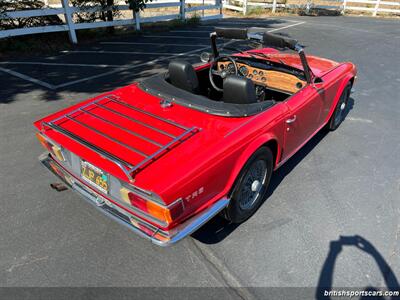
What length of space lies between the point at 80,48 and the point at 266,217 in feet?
28.7

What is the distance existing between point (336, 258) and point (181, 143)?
173cm

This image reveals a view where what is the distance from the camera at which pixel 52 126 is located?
2758 mm

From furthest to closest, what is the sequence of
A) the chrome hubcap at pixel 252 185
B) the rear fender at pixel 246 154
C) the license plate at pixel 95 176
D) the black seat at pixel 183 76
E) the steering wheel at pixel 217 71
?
the steering wheel at pixel 217 71, the black seat at pixel 183 76, the chrome hubcap at pixel 252 185, the rear fender at pixel 246 154, the license plate at pixel 95 176

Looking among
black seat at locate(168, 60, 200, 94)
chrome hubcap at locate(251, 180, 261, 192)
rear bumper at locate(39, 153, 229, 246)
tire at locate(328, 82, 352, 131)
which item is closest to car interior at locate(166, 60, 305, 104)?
black seat at locate(168, 60, 200, 94)

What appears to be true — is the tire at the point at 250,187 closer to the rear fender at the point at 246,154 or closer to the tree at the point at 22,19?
the rear fender at the point at 246,154

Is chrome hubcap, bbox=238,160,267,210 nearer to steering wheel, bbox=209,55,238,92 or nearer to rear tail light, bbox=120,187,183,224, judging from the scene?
rear tail light, bbox=120,187,183,224

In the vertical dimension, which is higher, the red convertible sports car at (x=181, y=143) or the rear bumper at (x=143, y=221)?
the red convertible sports car at (x=181, y=143)

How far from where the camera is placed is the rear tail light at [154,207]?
208 cm

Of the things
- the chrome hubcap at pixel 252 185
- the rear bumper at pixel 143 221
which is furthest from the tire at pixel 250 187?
the rear bumper at pixel 143 221

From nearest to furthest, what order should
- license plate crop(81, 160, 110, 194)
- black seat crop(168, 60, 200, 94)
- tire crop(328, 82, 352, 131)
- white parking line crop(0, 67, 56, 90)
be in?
1. license plate crop(81, 160, 110, 194)
2. black seat crop(168, 60, 200, 94)
3. tire crop(328, 82, 352, 131)
4. white parking line crop(0, 67, 56, 90)

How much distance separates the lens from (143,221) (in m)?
2.27

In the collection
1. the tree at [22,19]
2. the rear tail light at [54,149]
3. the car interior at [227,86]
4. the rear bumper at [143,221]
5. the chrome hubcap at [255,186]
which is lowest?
the chrome hubcap at [255,186]

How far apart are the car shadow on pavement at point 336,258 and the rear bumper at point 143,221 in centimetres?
103

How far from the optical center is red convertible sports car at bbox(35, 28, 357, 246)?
7.19 feet
